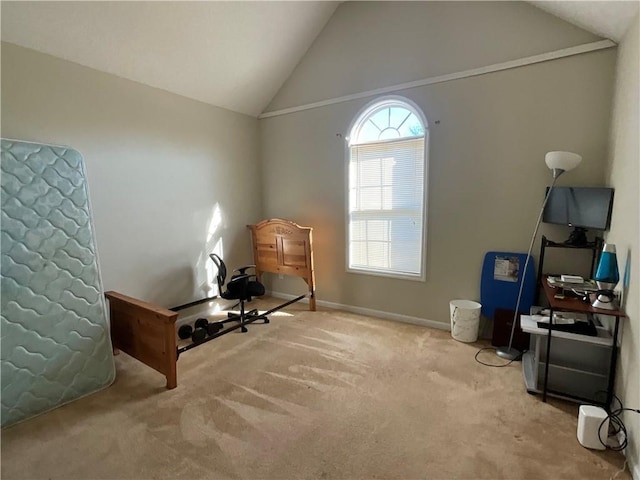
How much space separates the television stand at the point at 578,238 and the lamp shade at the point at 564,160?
51cm

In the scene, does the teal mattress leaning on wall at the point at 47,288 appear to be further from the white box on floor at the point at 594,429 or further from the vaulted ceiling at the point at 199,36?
the white box on floor at the point at 594,429

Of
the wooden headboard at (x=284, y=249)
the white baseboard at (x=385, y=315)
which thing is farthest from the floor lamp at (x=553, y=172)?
the wooden headboard at (x=284, y=249)

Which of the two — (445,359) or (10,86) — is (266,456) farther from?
(10,86)

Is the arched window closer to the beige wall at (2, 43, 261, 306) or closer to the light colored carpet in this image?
the light colored carpet

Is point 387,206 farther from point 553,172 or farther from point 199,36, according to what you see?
point 199,36

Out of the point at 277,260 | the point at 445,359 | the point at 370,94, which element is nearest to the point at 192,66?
the point at 370,94

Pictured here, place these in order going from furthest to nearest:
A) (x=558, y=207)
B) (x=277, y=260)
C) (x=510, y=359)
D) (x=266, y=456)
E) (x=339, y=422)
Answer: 1. (x=277, y=260)
2. (x=510, y=359)
3. (x=558, y=207)
4. (x=339, y=422)
5. (x=266, y=456)

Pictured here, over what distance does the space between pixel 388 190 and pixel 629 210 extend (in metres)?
2.06

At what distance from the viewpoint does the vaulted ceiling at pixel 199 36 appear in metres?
2.26

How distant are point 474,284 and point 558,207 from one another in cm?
101

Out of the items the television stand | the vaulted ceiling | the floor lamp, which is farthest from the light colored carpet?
the vaulted ceiling

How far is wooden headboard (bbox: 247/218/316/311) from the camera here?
3.84 m

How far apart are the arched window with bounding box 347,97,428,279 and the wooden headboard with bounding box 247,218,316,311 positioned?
0.53 metres

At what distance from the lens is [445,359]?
2.74m
